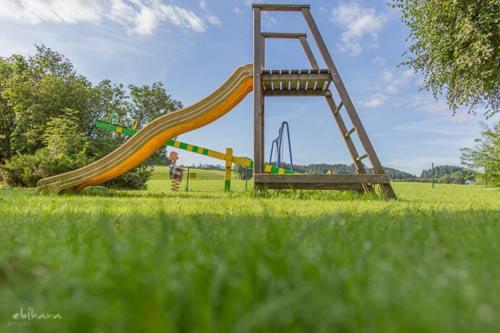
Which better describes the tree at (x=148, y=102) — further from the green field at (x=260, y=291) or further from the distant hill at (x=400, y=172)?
the green field at (x=260, y=291)

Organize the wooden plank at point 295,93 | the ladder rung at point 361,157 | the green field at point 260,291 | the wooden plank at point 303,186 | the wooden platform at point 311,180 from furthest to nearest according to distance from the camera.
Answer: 1. the wooden plank at point 295,93
2. the ladder rung at point 361,157
3. the wooden plank at point 303,186
4. the wooden platform at point 311,180
5. the green field at point 260,291

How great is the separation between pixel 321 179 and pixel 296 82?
1.79 meters

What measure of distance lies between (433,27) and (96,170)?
→ 9150mm

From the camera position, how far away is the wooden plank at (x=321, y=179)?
544 centimetres

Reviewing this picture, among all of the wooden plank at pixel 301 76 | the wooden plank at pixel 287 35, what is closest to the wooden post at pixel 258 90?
the wooden plank at pixel 287 35

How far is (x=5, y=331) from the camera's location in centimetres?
63

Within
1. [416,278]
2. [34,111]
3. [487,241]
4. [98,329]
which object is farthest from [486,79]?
[34,111]

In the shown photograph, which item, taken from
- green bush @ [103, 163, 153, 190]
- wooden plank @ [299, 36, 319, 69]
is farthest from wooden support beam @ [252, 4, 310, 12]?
green bush @ [103, 163, 153, 190]

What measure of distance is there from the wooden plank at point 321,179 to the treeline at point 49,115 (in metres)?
6.96

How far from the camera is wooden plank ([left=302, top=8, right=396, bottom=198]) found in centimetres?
551

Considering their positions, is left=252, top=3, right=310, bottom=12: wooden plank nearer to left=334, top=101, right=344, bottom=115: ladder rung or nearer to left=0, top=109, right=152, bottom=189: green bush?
left=334, top=101, right=344, bottom=115: ladder rung

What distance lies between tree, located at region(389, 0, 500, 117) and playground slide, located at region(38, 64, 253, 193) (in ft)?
19.1

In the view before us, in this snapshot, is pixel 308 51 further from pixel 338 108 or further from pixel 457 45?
pixel 457 45

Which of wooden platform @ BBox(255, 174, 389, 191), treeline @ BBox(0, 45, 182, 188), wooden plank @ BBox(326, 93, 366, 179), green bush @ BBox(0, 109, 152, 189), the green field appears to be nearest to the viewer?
the green field
